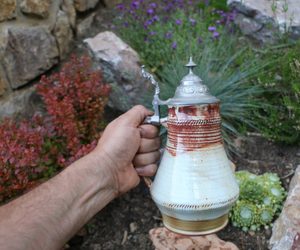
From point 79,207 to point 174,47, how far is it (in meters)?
1.66

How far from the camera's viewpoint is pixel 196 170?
1.45 m

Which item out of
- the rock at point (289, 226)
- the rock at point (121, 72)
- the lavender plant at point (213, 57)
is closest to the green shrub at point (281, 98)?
the lavender plant at point (213, 57)

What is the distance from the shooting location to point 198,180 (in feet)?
4.75

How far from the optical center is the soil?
2.29 meters

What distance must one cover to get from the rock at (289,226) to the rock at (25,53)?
1842mm

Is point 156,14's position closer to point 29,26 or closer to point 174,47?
point 174,47

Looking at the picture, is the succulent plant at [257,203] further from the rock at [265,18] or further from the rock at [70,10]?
the rock at [70,10]

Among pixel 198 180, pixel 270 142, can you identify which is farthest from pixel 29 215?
pixel 270 142

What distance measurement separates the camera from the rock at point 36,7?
2961mm

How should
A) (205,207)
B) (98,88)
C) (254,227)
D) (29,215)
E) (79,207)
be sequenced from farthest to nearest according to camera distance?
(98,88) → (254,227) → (79,207) → (29,215) → (205,207)

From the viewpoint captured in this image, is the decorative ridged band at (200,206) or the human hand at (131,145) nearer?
the decorative ridged band at (200,206)

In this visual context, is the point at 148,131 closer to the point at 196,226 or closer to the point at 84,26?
the point at 196,226

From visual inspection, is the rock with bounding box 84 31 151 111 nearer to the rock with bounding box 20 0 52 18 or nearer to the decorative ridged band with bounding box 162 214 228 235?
the rock with bounding box 20 0 52 18

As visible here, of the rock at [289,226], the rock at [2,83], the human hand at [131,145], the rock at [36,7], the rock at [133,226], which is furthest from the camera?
the rock at [36,7]
